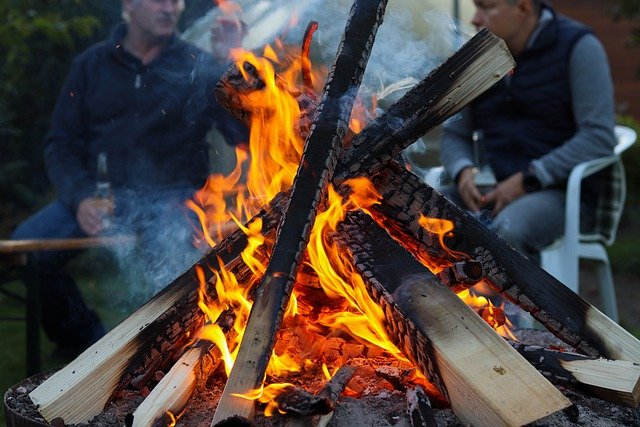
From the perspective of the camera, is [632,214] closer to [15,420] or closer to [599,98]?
[599,98]

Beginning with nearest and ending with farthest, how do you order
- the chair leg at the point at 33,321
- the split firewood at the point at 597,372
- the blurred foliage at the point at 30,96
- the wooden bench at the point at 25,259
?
the split firewood at the point at 597,372 → the wooden bench at the point at 25,259 → the chair leg at the point at 33,321 → the blurred foliage at the point at 30,96

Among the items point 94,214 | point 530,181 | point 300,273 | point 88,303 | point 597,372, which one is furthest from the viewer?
point 88,303

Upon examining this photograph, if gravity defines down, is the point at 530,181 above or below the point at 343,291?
below

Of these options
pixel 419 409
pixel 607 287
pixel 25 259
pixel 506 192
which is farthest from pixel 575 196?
pixel 25 259

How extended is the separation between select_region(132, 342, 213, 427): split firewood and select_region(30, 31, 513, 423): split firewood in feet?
0.44

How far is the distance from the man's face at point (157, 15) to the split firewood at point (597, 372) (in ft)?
9.94

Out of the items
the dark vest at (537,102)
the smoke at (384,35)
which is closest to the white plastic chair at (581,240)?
the dark vest at (537,102)

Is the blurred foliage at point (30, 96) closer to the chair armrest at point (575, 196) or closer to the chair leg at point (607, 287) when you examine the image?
the chair armrest at point (575, 196)

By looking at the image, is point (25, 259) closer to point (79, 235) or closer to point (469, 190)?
point (79, 235)

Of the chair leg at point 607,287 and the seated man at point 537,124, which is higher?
the seated man at point 537,124

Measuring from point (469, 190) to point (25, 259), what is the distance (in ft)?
7.67

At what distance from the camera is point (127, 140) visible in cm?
463

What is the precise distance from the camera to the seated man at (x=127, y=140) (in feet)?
14.3

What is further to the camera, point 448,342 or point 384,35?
point 384,35
